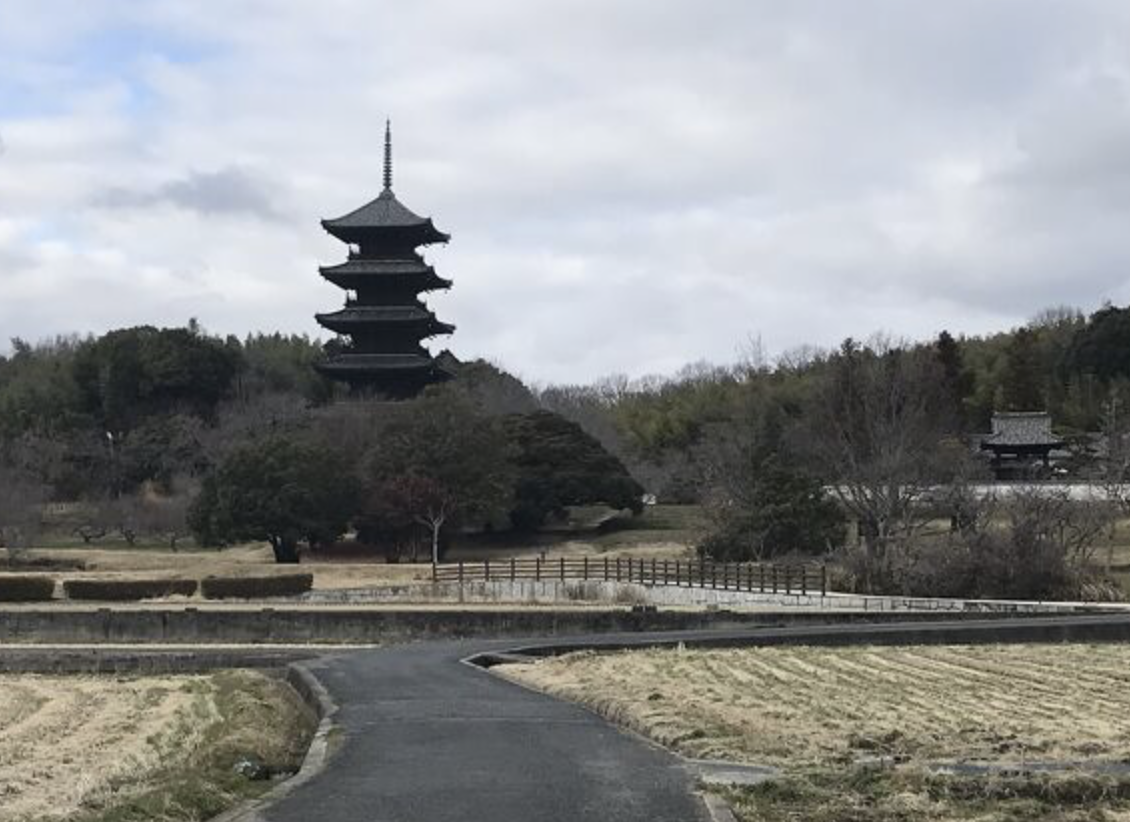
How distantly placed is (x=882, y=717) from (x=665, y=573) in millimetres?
28192

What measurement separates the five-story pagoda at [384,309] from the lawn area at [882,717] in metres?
51.6

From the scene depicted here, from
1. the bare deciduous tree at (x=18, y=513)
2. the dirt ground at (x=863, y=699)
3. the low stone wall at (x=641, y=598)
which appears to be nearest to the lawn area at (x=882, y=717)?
the dirt ground at (x=863, y=699)

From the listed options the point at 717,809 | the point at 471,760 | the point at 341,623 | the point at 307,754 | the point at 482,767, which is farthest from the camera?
the point at 341,623

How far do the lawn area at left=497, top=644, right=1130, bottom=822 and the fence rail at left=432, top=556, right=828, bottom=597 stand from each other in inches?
616

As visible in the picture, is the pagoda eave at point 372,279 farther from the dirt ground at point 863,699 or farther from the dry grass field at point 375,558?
the dirt ground at point 863,699

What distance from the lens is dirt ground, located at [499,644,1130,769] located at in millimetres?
12141

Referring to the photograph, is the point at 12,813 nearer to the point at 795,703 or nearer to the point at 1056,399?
the point at 795,703

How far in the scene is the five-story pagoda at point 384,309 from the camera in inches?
2886

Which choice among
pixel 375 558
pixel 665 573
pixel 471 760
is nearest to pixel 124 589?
pixel 665 573

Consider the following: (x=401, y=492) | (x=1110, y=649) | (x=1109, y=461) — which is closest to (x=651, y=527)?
(x=401, y=492)

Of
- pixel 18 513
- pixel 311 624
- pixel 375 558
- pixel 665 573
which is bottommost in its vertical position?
pixel 311 624

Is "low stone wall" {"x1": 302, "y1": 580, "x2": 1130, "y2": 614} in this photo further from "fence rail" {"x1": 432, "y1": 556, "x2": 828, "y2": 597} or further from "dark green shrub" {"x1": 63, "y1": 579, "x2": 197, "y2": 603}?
"dark green shrub" {"x1": 63, "y1": 579, "x2": 197, "y2": 603}

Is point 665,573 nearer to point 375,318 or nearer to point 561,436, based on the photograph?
point 561,436

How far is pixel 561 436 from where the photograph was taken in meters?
61.3
